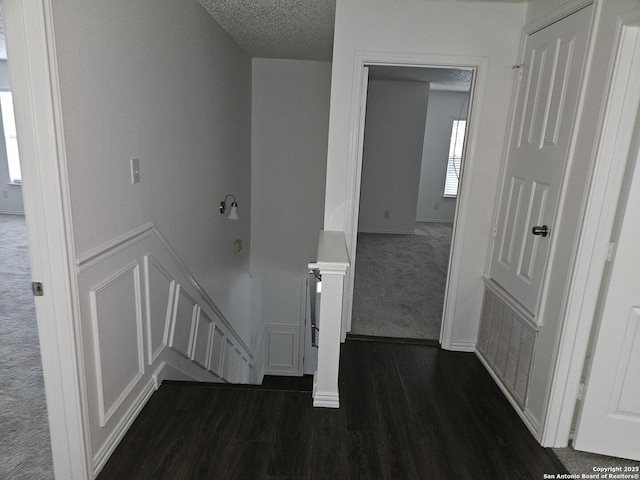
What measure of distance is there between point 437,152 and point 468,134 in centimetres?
568

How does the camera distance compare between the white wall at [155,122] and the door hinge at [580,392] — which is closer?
the white wall at [155,122]

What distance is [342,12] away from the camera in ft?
8.73

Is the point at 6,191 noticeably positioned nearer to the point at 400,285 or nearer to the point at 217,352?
the point at 217,352

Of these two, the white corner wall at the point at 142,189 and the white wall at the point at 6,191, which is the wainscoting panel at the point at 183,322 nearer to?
the white corner wall at the point at 142,189

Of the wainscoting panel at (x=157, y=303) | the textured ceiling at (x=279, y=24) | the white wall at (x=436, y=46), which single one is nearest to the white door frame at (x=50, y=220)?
the wainscoting panel at (x=157, y=303)

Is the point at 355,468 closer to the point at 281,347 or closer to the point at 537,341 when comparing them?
the point at 537,341

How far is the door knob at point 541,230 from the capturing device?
2.26 m

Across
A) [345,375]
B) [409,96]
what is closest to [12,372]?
[345,375]

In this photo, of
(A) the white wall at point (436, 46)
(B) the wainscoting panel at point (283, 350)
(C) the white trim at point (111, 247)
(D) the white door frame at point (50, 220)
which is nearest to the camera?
(D) the white door frame at point (50, 220)

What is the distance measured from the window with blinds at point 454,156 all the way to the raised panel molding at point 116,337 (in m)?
7.22

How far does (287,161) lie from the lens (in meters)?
5.04

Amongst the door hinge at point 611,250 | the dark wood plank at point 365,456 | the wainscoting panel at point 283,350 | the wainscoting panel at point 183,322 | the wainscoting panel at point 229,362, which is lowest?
the wainscoting panel at point 283,350

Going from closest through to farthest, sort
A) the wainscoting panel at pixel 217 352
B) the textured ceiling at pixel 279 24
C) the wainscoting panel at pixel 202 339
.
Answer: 1. the textured ceiling at pixel 279 24
2. the wainscoting panel at pixel 202 339
3. the wainscoting panel at pixel 217 352

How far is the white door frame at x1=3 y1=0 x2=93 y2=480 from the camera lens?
1.43 metres
